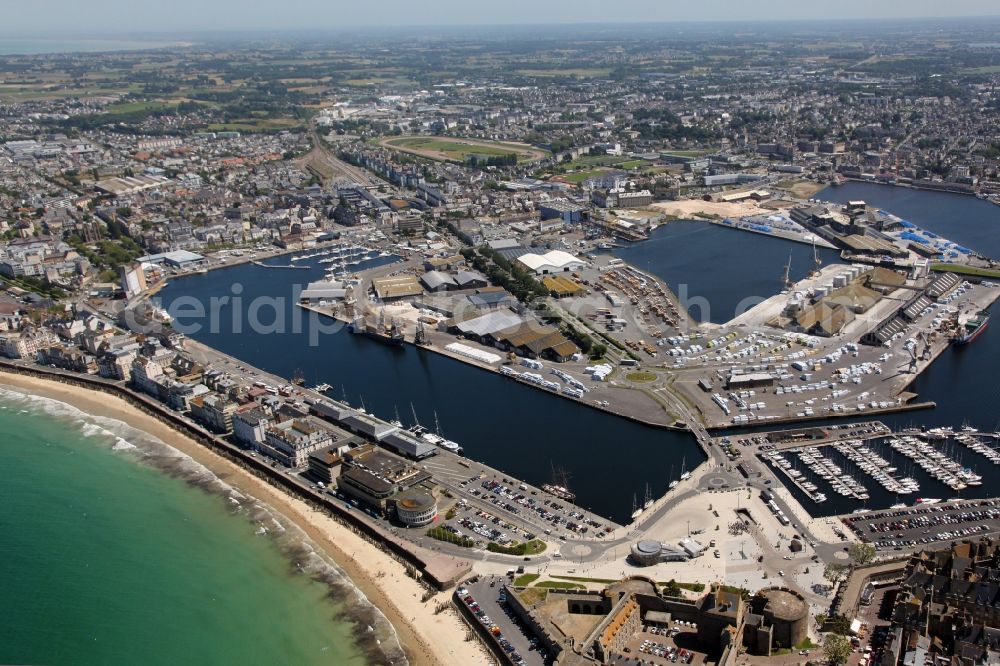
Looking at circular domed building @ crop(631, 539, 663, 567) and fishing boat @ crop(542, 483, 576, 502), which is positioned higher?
circular domed building @ crop(631, 539, 663, 567)

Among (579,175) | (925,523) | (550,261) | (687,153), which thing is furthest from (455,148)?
(925,523)

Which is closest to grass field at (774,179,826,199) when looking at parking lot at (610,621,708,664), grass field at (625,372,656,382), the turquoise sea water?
grass field at (625,372,656,382)

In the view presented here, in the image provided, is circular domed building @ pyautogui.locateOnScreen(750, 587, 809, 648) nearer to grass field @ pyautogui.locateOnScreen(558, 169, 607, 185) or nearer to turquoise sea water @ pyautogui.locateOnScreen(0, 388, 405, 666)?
turquoise sea water @ pyautogui.locateOnScreen(0, 388, 405, 666)

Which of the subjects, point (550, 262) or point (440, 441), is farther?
point (550, 262)

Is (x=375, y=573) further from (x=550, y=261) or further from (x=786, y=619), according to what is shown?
(x=550, y=261)

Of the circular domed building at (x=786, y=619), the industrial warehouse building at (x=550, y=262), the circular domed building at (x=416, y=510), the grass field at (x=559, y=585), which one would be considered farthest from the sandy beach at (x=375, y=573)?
the industrial warehouse building at (x=550, y=262)

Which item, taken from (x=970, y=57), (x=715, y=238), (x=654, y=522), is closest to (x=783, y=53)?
(x=970, y=57)

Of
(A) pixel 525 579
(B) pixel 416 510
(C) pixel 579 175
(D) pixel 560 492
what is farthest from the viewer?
(C) pixel 579 175
